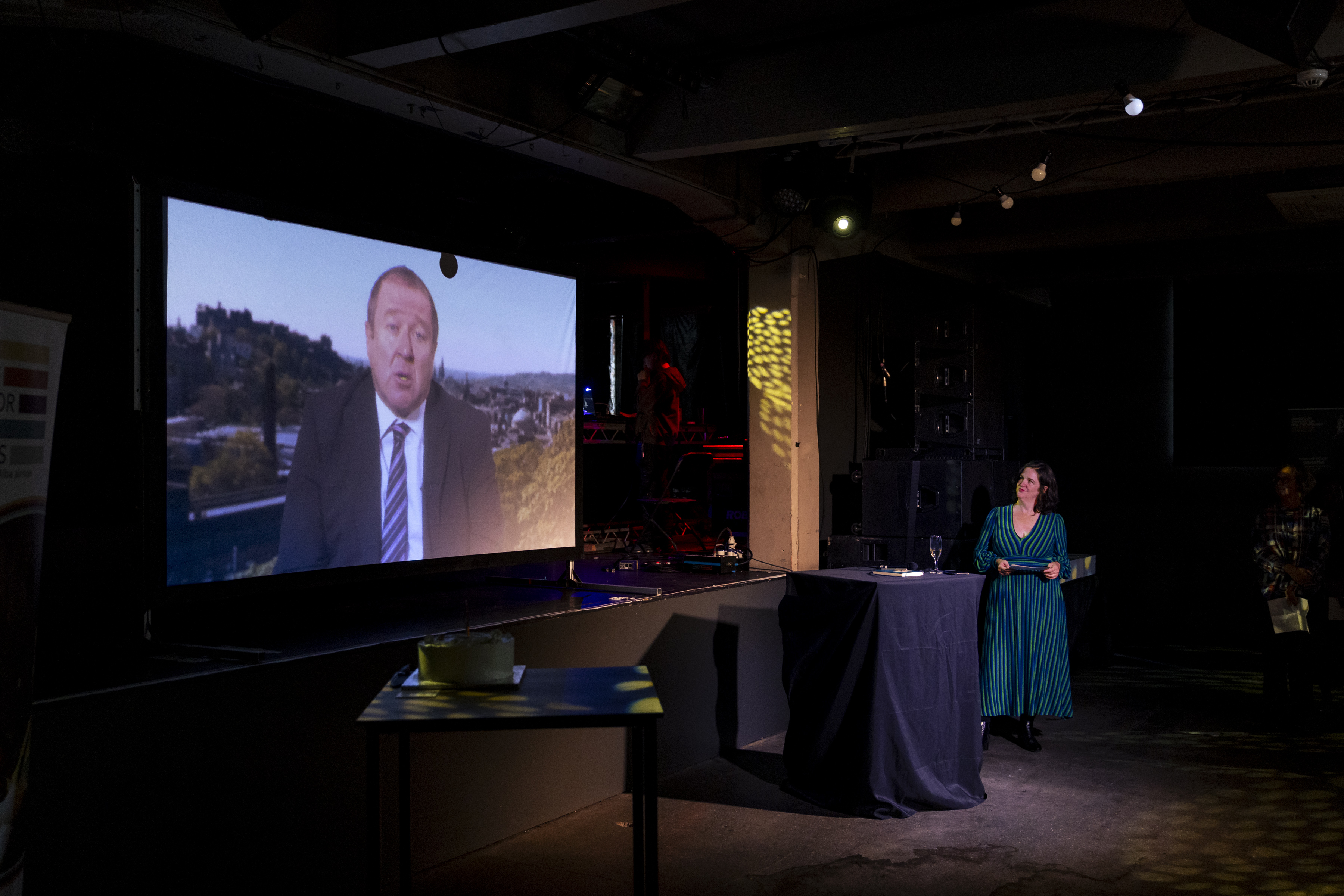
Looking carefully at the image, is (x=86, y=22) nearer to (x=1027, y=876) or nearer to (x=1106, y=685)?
(x=1027, y=876)

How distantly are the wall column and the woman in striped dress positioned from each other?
1.33 m

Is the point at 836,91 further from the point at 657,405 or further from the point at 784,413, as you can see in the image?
the point at 657,405

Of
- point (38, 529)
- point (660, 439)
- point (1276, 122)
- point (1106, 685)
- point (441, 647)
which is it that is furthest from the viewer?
point (660, 439)

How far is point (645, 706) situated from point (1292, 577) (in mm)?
4930

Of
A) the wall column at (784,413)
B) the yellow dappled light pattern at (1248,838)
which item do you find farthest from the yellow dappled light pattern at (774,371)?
the yellow dappled light pattern at (1248,838)

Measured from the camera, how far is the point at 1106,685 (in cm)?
713

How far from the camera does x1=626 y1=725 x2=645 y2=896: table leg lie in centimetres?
242

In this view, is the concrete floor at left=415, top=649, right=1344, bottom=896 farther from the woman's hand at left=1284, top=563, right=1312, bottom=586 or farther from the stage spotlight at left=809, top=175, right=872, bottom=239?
the stage spotlight at left=809, top=175, right=872, bottom=239

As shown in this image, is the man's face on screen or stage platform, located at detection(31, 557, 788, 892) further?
the man's face on screen

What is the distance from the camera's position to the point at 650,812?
238 centimetres

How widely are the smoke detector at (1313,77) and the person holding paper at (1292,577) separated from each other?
242cm

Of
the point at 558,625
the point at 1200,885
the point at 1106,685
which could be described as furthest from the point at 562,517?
the point at 1106,685

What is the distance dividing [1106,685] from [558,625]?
14.9 feet

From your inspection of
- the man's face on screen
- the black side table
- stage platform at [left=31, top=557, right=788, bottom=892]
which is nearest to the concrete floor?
stage platform at [left=31, top=557, right=788, bottom=892]
